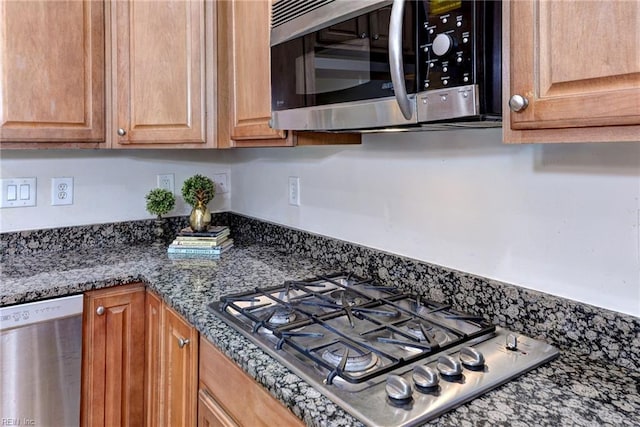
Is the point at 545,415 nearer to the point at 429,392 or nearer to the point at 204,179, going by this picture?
the point at 429,392

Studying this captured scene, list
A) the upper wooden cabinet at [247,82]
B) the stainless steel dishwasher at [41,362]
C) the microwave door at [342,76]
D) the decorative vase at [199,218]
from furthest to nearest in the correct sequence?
1. the decorative vase at [199,218]
2. the upper wooden cabinet at [247,82]
3. the stainless steel dishwasher at [41,362]
4. the microwave door at [342,76]

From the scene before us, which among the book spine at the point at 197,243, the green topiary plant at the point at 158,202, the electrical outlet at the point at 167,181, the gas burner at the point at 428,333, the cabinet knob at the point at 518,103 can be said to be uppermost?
the cabinet knob at the point at 518,103

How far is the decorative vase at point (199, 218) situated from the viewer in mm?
1889

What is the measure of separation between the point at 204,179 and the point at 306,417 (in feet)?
4.51

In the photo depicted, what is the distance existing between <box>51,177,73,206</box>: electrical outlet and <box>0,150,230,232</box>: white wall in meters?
0.02

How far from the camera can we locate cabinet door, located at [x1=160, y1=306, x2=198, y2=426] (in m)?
1.19

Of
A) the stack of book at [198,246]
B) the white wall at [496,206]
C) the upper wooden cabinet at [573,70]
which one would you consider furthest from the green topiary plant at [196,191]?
the upper wooden cabinet at [573,70]

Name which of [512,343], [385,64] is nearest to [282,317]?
[512,343]

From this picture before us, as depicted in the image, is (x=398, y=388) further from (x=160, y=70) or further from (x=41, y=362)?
(x=160, y=70)

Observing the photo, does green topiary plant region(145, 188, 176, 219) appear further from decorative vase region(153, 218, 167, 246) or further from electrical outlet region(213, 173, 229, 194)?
electrical outlet region(213, 173, 229, 194)

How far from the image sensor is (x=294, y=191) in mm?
1845

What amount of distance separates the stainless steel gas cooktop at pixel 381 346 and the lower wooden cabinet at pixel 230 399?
0.25 feet

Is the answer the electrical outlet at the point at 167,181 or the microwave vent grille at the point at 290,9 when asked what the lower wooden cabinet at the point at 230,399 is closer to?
the microwave vent grille at the point at 290,9

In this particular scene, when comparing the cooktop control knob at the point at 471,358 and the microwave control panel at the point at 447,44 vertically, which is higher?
the microwave control panel at the point at 447,44
